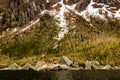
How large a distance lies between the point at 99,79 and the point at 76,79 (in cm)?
1077

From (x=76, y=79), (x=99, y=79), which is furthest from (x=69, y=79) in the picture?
(x=99, y=79)

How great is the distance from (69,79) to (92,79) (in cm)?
1113

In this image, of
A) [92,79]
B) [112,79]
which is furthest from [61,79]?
[112,79]

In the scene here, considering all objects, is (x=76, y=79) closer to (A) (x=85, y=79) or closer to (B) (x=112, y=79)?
(A) (x=85, y=79)

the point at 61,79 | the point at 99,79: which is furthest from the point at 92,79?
the point at 61,79

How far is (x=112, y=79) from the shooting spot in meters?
144

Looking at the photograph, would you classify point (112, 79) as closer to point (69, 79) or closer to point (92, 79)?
point (92, 79)

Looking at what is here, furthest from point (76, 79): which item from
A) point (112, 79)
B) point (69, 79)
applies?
point (112, 79)

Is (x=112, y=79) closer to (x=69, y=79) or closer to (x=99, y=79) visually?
(x=99, y=79)

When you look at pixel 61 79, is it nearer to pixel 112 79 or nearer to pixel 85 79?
pixel 85 79

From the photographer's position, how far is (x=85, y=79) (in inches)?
5802

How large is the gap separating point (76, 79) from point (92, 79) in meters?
7.64

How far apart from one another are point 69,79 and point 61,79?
4674mm

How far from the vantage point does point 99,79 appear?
14425cm
